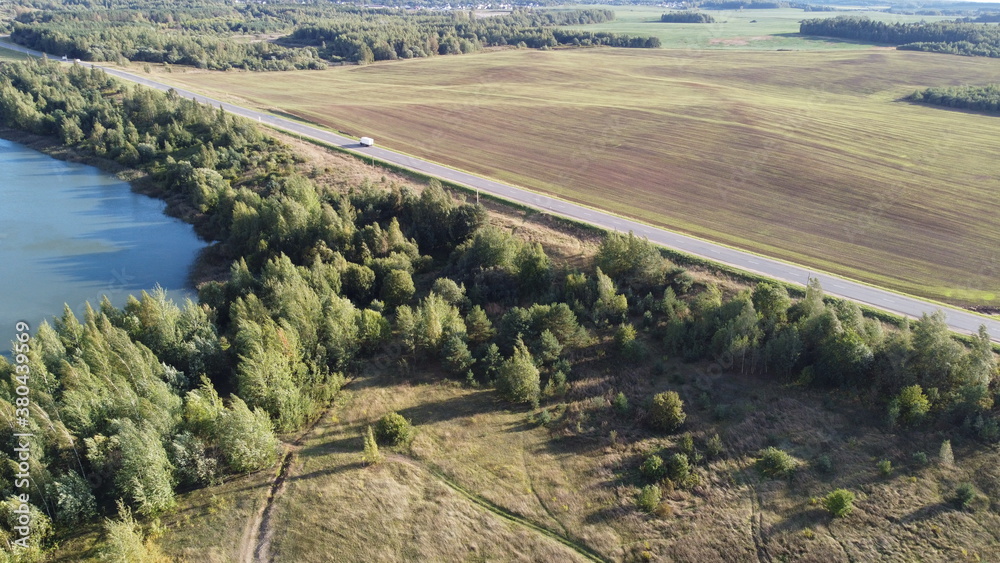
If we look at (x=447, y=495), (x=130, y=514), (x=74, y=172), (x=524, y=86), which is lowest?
(x=447, y=495)

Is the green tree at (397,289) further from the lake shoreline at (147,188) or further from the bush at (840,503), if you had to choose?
the bush at (840,503)

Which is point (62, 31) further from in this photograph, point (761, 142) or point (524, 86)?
point (761, 142)

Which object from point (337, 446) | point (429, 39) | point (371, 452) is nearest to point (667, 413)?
point (371, 452)

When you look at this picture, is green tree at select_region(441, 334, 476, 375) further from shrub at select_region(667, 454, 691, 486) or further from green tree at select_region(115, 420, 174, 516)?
green tree at select_region(115, 420, 174, 516)

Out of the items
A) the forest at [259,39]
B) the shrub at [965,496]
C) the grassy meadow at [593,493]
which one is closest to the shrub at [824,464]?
the grassy meadow at [593,493]

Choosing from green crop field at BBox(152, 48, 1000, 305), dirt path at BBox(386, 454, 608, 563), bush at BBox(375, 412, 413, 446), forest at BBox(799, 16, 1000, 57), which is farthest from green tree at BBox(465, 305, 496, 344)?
forest at BBox(799, 16, 1000, 57)

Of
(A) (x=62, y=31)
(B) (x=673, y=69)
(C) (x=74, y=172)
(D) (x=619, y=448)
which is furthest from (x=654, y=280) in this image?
(A) (x=62, y=31)
